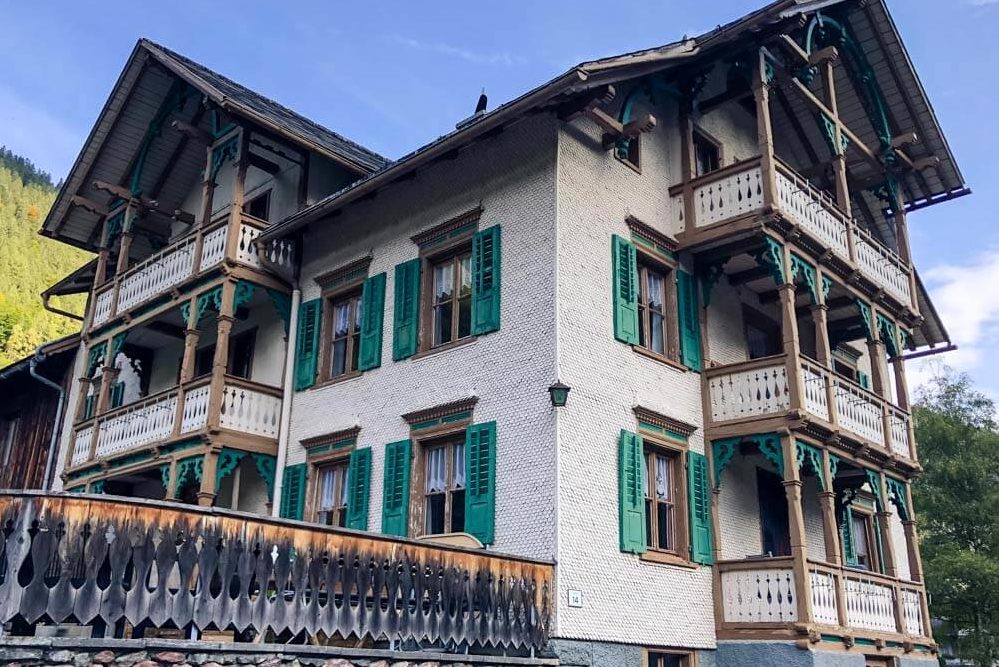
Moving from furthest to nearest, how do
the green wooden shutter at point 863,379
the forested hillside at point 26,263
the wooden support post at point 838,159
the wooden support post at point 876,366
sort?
the forested hillside at point 26,263 < the green wooden shutter at point 863,379 < the wooden support post at point 876,366 < the wooden support post at point 838,159

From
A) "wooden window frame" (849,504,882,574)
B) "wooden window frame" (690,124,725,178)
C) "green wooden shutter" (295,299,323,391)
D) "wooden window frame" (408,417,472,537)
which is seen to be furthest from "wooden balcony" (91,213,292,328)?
"wooden window frame" (849,504,882,574)

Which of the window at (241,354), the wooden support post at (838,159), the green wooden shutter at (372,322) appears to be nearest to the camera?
the green wooden shutter at (372,322)

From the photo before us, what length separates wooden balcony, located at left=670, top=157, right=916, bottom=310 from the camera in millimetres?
15734

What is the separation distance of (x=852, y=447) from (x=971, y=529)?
12484 millimetres

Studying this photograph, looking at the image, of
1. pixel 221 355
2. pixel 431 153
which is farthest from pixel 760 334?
pixel 221 355

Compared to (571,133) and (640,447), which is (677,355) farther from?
(571,133)

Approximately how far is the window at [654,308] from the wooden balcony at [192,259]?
24.1 ft

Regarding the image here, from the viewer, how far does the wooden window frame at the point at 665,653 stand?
1372 centimetres

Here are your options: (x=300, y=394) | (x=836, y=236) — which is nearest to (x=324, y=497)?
(x=300, y=394)

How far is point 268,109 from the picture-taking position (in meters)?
20.9

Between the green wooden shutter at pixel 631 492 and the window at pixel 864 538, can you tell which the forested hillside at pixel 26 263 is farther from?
the green wooden shutter at pixel 631 492

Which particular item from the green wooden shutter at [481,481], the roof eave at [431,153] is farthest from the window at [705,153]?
the green wooden shutter at [481,481]

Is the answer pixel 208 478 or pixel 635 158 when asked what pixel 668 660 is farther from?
pixel 208 478

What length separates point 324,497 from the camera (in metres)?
17.2
